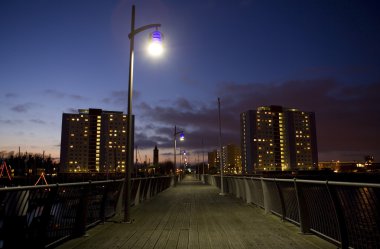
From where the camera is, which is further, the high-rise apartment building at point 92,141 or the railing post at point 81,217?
the high-rise apartment building at point 92,141

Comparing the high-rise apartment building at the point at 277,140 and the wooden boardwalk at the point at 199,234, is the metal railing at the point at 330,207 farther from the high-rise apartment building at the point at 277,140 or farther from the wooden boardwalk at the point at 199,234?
Result: the high-rise apartment building at the point at 277,140

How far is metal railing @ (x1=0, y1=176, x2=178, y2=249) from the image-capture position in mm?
4797

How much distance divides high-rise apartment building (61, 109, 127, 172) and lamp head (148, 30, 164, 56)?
158m

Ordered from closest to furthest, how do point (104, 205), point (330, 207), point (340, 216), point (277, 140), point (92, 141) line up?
point (340, 216)
point (330, 207)
point (104, 205)
point (92, 141)
point (277, 140)

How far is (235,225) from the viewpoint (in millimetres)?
8883

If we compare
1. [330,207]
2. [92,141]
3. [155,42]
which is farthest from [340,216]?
[92,141]

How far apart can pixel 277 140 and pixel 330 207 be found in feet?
587

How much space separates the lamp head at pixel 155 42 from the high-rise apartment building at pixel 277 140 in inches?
6466

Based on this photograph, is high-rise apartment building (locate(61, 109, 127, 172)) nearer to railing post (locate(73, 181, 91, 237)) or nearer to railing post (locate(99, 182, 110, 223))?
railing post (locate(99, 182, 110, 223))

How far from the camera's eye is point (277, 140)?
179 metres

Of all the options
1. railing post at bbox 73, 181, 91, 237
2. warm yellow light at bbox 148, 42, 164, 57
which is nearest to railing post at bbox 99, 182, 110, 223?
railing post at bbox 73, 181, 91, 237

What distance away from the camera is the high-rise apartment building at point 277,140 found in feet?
570

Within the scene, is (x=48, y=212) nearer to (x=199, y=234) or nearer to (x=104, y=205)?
(x=199, y=234)

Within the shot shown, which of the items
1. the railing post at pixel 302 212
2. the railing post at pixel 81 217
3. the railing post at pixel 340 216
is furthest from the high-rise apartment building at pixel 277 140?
the railing post at pixel 340 216
